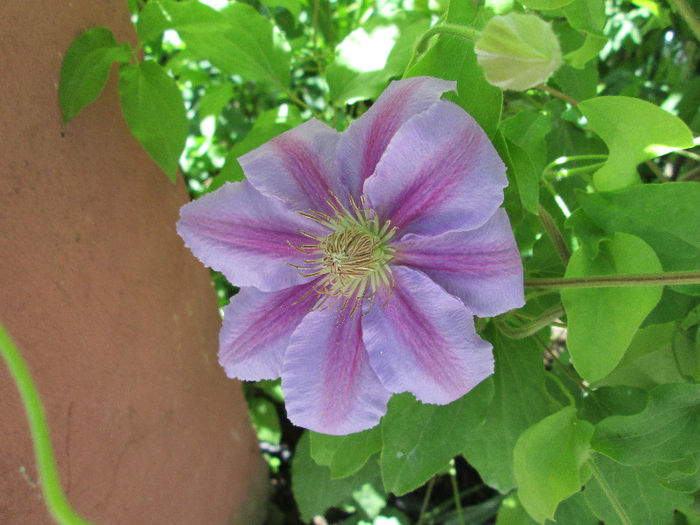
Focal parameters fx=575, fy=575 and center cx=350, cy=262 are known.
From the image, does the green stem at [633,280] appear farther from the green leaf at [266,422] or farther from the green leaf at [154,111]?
the green leaf at [266,422]

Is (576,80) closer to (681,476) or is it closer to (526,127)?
(526,127)

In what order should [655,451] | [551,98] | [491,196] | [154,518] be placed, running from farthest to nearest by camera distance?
[551,98]
[154,518]
[655,451]
[491,196]

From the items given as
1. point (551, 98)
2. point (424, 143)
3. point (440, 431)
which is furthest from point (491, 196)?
point (551, 98)

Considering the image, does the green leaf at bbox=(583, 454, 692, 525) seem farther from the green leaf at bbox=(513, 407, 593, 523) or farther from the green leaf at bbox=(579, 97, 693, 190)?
the green leaf at bbox=(579, 97, 693, 190)

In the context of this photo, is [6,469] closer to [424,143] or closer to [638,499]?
[424,143]

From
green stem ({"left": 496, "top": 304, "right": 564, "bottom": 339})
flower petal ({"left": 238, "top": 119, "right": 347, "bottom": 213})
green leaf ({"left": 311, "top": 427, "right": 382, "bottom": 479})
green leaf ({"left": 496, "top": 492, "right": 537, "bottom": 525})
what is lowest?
green leaf ({"left": 496, "top": 492, "right": 537, "bottom": 525})

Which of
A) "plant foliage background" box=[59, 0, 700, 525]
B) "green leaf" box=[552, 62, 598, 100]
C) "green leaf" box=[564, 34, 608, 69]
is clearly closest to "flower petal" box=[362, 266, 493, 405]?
"plant foliage background" box=[59, 0, 700, 525]

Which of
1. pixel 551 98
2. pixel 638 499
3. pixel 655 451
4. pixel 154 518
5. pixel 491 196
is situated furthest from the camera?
pixel 551 98
